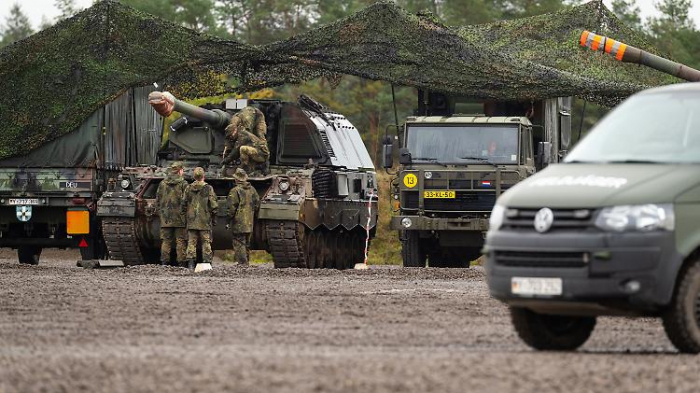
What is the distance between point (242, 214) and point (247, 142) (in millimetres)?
2244

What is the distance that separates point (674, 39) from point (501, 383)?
63.1 metres

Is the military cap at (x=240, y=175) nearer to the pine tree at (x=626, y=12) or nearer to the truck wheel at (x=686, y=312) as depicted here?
the truck wheel at (x=686, y=312)

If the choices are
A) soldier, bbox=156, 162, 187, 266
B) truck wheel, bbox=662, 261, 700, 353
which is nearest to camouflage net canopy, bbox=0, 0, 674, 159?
Answer: soldier, bbox=156, 162, 187, 266

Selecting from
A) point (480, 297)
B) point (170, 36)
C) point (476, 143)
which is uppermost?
point (170, 36)

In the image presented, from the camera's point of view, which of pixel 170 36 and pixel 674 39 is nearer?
pixel 170 36

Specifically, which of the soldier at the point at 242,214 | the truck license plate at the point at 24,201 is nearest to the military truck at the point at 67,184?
the truck license plate at the point at 24,201

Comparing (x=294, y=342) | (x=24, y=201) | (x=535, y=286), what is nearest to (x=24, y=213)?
(x=24, y=201)

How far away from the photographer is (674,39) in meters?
71.6

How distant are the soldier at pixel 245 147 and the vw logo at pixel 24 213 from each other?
11.5 ft

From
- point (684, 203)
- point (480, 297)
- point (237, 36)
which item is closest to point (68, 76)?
point (480, 297)

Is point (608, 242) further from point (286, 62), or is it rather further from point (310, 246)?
point (286, 62)

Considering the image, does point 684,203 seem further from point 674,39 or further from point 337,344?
point 674,39

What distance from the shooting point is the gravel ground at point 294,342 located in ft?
34.1

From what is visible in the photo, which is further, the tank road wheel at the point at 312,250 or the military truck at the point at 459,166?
the tank road wheel at the point at 312,250
